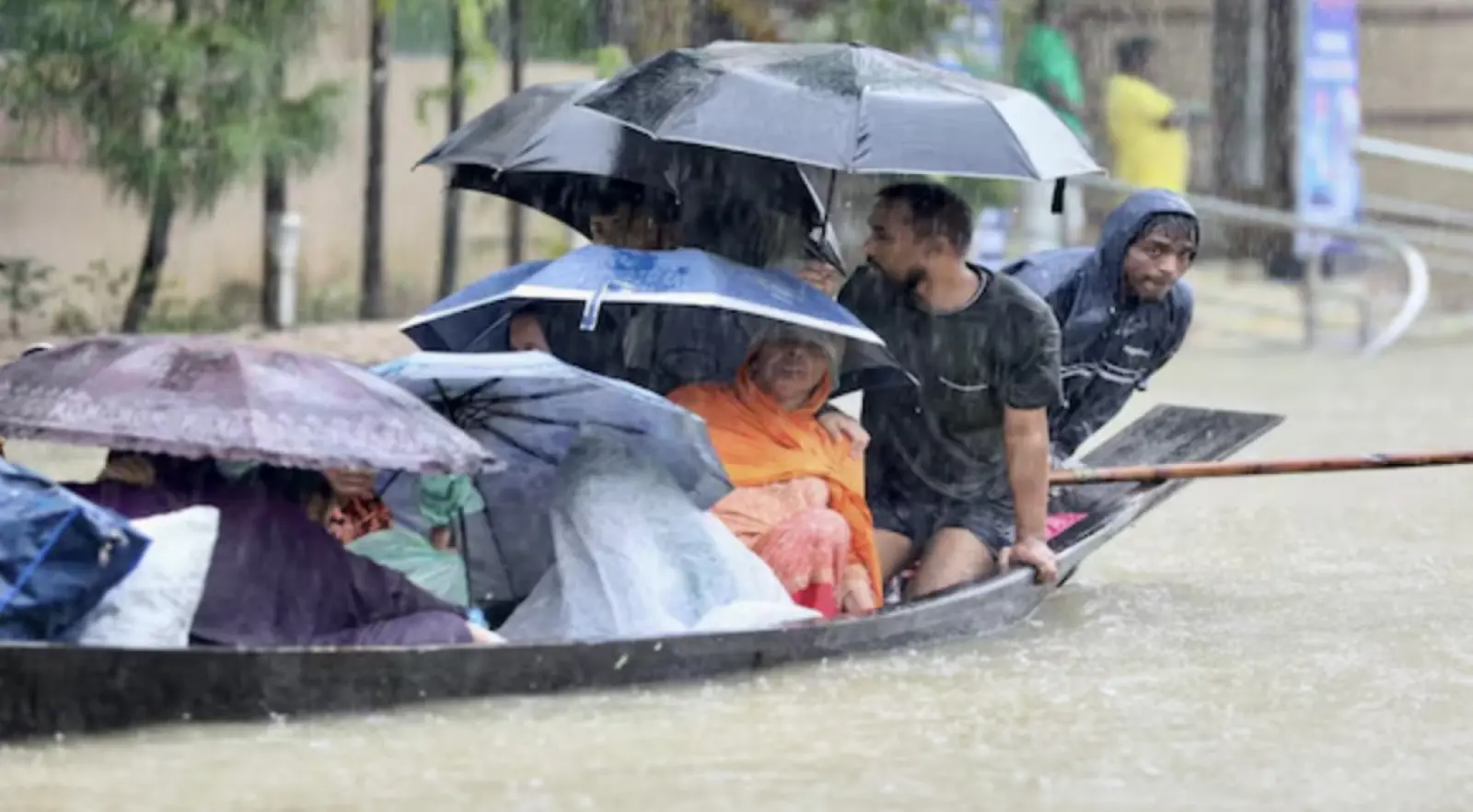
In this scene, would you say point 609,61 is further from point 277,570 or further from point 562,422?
point 277,570

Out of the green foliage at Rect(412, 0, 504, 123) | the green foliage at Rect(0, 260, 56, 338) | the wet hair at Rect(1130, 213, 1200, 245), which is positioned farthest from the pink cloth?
the green foliage at Rect(0, 260, 56, 338)

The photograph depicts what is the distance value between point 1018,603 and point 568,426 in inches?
61.1

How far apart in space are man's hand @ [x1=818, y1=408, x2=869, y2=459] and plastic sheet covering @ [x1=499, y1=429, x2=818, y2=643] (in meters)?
0.61

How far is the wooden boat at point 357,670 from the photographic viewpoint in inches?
235

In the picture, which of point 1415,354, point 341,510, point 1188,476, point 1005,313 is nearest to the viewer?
point 341,510

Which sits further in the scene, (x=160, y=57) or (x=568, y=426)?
(x=160, y=57)

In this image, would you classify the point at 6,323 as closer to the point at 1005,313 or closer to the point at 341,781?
the point at 1005,313

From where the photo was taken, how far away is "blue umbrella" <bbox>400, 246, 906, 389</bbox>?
23.4ft

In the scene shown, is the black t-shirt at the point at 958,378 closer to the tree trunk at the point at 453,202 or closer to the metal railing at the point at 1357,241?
the tree trunk at the point at 453,202

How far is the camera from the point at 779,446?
749 cm

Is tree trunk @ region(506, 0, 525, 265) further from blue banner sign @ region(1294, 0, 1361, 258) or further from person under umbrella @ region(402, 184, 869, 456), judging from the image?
person under umbrella @ region(402, 184, 869, 456)

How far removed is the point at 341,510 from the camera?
696 cm

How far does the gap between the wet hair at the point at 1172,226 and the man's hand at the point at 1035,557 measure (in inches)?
48.4

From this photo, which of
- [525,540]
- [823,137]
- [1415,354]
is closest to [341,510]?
[525,540]
